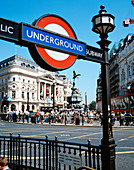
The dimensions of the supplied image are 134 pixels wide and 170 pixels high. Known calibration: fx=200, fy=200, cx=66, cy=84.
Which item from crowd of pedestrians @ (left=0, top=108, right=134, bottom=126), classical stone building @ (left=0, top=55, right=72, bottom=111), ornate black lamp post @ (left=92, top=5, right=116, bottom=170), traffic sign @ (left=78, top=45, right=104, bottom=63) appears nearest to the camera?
ornate black lamp post @ (left=92, top=5, right=116, bottom=170)

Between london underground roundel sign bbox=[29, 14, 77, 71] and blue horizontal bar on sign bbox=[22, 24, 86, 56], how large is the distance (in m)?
0.03

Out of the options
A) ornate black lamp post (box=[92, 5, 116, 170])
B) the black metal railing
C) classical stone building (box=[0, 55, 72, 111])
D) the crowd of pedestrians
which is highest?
classical stone building (box=[0, 55, 72, 111])

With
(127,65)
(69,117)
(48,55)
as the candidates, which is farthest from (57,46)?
(127,65)

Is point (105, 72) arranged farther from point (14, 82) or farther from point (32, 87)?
point (32, 87)

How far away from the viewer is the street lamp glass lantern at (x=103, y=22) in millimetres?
4035

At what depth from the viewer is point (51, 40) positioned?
3176 millimetres

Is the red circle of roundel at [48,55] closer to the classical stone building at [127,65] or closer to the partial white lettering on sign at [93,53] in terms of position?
the partial white lettering on sign at [93,53]

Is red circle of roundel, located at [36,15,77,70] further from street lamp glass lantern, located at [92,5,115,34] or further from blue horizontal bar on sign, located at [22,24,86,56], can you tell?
street lamp glass lantern, located at [92,5,115,34]

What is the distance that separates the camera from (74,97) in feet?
114

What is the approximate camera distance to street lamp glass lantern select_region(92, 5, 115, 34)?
4.04m

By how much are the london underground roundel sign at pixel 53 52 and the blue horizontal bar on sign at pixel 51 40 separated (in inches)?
1.2

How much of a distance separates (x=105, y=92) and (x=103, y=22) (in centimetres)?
141

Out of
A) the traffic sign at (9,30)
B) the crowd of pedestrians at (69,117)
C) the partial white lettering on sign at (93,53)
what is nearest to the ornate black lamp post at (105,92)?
the partial white lettering on sign at (93,53)

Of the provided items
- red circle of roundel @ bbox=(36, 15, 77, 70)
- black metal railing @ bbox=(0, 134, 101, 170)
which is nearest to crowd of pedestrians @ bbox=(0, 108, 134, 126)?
black metal railing @ bbox=(0, 134, 101, 170)
